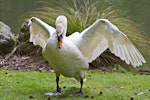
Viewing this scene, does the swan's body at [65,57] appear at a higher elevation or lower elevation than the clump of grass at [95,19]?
lower

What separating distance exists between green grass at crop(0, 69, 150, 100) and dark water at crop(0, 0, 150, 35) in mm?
7294

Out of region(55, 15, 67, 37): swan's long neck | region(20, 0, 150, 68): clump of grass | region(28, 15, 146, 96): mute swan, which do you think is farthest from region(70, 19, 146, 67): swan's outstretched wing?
region(20, 0, 150, 68): clump of grass

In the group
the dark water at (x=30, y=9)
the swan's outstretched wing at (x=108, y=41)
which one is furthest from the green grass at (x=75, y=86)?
the dark water at (x=30, y=9)

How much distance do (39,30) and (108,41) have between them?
4.91 ft

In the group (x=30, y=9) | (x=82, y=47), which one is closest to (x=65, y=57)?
(x=82, y=47)

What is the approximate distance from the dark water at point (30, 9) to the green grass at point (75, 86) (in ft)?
23.9

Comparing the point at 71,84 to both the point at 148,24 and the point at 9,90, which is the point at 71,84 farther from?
the point at 148,24

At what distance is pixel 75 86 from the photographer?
334 inches

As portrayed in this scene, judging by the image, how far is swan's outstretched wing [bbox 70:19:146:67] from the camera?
7361mm

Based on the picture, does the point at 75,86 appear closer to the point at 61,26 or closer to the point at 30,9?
the point at 61,26

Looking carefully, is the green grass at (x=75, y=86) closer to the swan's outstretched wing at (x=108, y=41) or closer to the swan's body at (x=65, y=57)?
the swan's body at (x=65, y=57)

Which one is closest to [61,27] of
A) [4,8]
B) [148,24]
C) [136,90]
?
[136,90]

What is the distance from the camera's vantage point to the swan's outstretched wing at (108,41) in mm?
7361

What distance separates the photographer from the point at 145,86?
8.59 m
